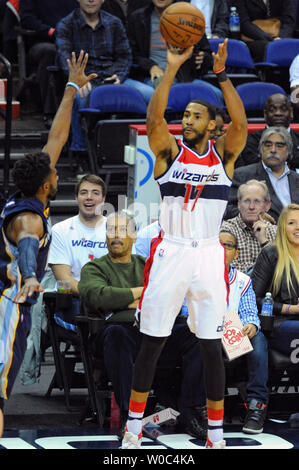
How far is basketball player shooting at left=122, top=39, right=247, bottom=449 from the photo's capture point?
547 cm

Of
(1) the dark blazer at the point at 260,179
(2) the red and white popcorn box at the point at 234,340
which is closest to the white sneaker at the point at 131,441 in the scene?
(2) the red and white popcorn box at the point at 234,340

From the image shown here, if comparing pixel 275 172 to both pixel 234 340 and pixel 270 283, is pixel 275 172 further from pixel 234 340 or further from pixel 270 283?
pixel 234 340

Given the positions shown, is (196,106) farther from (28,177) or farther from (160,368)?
(160,368)

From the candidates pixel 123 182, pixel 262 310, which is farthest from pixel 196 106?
pixel 123 182

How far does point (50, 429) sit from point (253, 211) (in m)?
2.48

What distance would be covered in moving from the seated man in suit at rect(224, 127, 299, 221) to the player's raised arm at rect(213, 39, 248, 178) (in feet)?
8.36

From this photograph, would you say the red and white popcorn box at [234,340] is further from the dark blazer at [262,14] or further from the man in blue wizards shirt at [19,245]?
the dark blazer at [262,14]

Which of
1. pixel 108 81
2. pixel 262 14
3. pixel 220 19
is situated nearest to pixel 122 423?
pixel 108 81

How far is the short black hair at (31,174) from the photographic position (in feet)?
18.1

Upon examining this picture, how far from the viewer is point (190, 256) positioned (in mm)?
5484

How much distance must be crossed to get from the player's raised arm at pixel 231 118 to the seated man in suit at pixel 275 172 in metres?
2.55

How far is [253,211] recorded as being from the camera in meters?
7.51

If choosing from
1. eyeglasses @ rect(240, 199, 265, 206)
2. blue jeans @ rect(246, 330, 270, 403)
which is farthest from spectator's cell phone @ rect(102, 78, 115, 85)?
blue jeans @ rect(246, 330, 270, 403)

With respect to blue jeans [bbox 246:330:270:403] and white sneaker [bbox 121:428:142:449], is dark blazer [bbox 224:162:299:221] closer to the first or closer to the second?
blue jeans [bbox 246:330:270:403]
